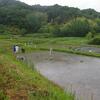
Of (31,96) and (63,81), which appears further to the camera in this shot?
(63,81)

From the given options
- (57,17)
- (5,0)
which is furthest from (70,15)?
(5,0)

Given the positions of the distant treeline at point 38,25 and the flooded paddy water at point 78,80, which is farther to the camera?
the distant treeline at point 38,25

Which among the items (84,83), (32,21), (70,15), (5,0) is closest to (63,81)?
(84,83)

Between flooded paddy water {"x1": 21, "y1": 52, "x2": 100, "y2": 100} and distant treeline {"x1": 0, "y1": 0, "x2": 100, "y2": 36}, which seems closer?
flooded paddy water {"x1": 21, "y1": 52, "x2": 100, "y2": 100}

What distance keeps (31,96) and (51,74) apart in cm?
680

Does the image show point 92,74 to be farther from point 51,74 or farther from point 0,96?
point 0,96

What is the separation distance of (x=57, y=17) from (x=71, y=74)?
68.1 metres

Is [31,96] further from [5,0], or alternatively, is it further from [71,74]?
[5,0]

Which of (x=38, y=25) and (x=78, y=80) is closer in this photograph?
(x=78, y=80)

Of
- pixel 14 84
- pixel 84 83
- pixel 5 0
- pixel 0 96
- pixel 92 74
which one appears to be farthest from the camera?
pixel 5 0

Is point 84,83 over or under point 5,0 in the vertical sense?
under

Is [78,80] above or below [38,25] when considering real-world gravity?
above

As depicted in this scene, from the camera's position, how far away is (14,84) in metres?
9.31

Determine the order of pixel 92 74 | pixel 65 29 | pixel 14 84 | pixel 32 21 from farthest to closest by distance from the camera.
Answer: pixel 32 21
pixel 65 29
pixel 92 74
pixel 14 84
